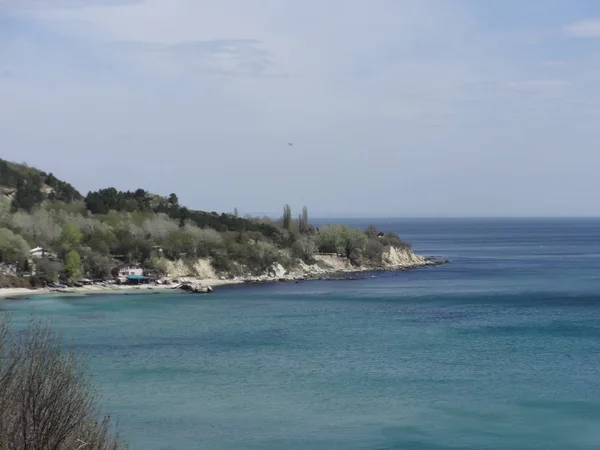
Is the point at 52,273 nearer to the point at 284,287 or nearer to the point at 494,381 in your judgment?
the point at 284,287

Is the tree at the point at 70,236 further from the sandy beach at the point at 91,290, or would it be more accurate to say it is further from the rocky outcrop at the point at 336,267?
A: the rocky outcrop at the point at 336,267

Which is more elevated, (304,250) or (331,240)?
(331,240)

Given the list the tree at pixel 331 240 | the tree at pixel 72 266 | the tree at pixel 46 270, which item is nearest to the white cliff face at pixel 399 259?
the tree at pixel 331 240

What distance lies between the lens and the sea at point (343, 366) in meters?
24.9

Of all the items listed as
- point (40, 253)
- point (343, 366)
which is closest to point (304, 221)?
point (40, 253)

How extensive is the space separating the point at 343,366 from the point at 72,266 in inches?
1557

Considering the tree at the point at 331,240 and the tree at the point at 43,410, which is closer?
the tree at the point at 43,410

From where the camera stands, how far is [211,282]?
77062 millimetres

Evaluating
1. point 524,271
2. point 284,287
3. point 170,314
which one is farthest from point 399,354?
point 524,271

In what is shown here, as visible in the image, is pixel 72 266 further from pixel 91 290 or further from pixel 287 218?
pixel 287 218

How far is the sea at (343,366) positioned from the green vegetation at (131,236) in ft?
31.6

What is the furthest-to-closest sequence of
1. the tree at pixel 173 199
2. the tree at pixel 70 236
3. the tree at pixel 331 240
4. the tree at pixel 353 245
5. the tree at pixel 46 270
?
1. the tree at pixel 173 199
2. the tree at pixel 353 245
3. the tree at pixel 331 240
4. the tree at pixel 70 236
5. the tree at pixel 46 270

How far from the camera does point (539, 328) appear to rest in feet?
155

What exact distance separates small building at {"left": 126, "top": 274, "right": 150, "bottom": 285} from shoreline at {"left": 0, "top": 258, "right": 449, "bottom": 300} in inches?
53.7
